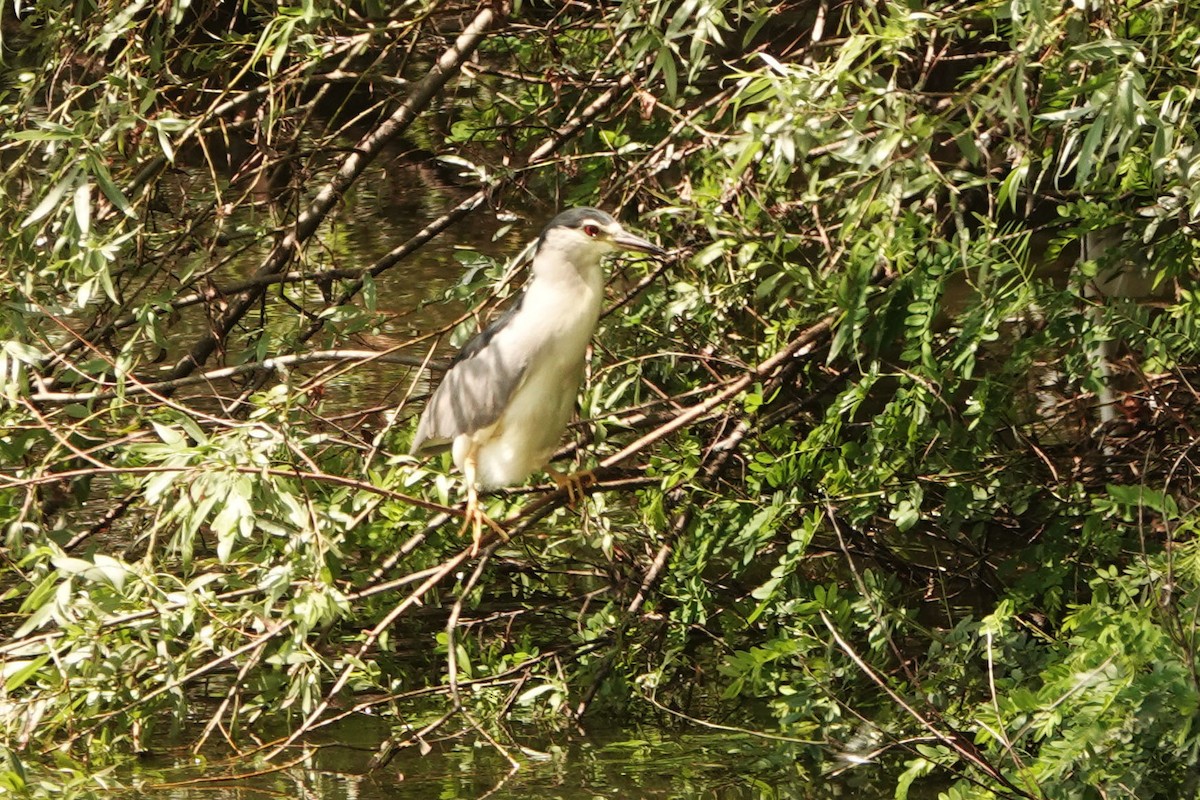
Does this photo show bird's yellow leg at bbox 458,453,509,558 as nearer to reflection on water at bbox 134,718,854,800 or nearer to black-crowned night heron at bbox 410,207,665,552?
black-crowned night heron at bbox 410,207,665,552

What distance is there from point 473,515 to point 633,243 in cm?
80

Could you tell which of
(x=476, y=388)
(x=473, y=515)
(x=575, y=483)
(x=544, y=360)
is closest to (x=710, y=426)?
(x=575, y=483)

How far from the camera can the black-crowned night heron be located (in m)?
Result: 3.82

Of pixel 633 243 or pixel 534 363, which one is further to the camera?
pixel 534 363

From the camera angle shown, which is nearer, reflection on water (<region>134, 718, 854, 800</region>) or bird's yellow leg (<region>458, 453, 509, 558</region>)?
bird's yellow leg (<region>458, 453, 509, 558</region>)

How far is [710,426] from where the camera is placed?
429cm

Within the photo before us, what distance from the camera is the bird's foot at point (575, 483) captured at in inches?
155

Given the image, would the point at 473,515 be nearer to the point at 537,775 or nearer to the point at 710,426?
the point at 537,775

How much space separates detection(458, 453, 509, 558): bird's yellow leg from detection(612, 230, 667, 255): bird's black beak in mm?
715

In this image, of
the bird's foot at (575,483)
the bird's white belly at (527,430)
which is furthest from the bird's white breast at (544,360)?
the bird's foot at (575,483)

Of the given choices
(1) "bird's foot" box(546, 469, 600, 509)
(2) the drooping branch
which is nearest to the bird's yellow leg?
(1) "bird's foot" box(546, 469, 600, 509)

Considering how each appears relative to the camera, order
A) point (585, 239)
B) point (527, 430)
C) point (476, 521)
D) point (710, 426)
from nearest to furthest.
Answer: point (476, 521) → point (585, 239) → point (527, 430) → point (710, 426)

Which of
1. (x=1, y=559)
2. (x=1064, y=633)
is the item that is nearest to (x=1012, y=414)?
(x=1064, y=633)

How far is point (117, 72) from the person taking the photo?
3.77 meters
